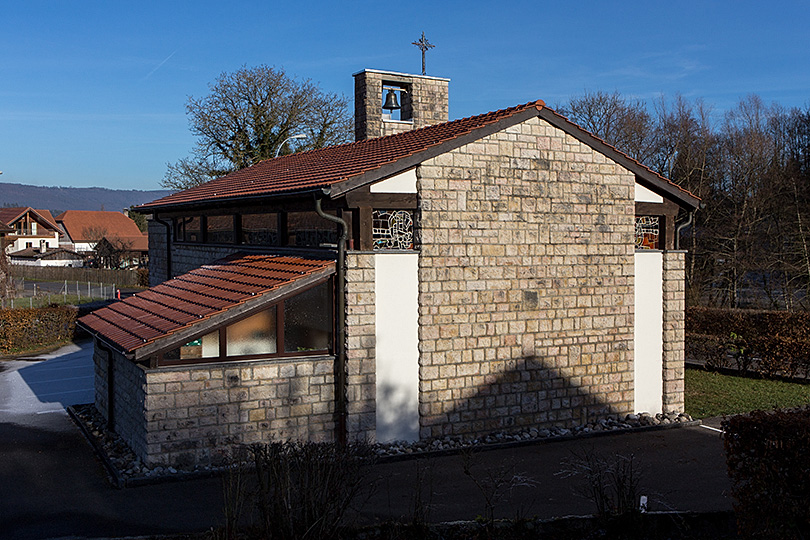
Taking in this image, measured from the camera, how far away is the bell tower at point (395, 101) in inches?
665

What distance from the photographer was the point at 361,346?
1086 centimetres

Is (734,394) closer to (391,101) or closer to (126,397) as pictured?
(391,101)

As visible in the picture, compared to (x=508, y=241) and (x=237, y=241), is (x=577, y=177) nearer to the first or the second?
(x=508, y=241)

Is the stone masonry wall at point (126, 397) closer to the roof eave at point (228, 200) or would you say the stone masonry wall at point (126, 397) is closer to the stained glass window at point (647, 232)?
the roof eave at point (228, 200)

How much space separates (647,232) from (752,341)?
20.1 ft

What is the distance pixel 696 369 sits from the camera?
18547 millimetres

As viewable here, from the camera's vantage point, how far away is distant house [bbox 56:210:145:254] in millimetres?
80875

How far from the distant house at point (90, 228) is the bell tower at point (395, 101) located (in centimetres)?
6768

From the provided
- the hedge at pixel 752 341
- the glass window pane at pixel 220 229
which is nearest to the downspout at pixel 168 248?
the glass window pane at pixel 220 229

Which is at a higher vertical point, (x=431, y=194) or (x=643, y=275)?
(x=431, y=194)

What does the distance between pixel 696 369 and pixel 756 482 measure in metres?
12.8

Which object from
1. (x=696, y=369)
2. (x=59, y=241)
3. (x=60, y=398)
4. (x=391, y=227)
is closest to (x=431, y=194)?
(x=391, y=227)

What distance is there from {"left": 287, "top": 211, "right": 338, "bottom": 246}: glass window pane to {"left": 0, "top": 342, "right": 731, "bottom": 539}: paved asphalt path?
357 cm

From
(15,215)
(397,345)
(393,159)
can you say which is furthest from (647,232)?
(15,215)
